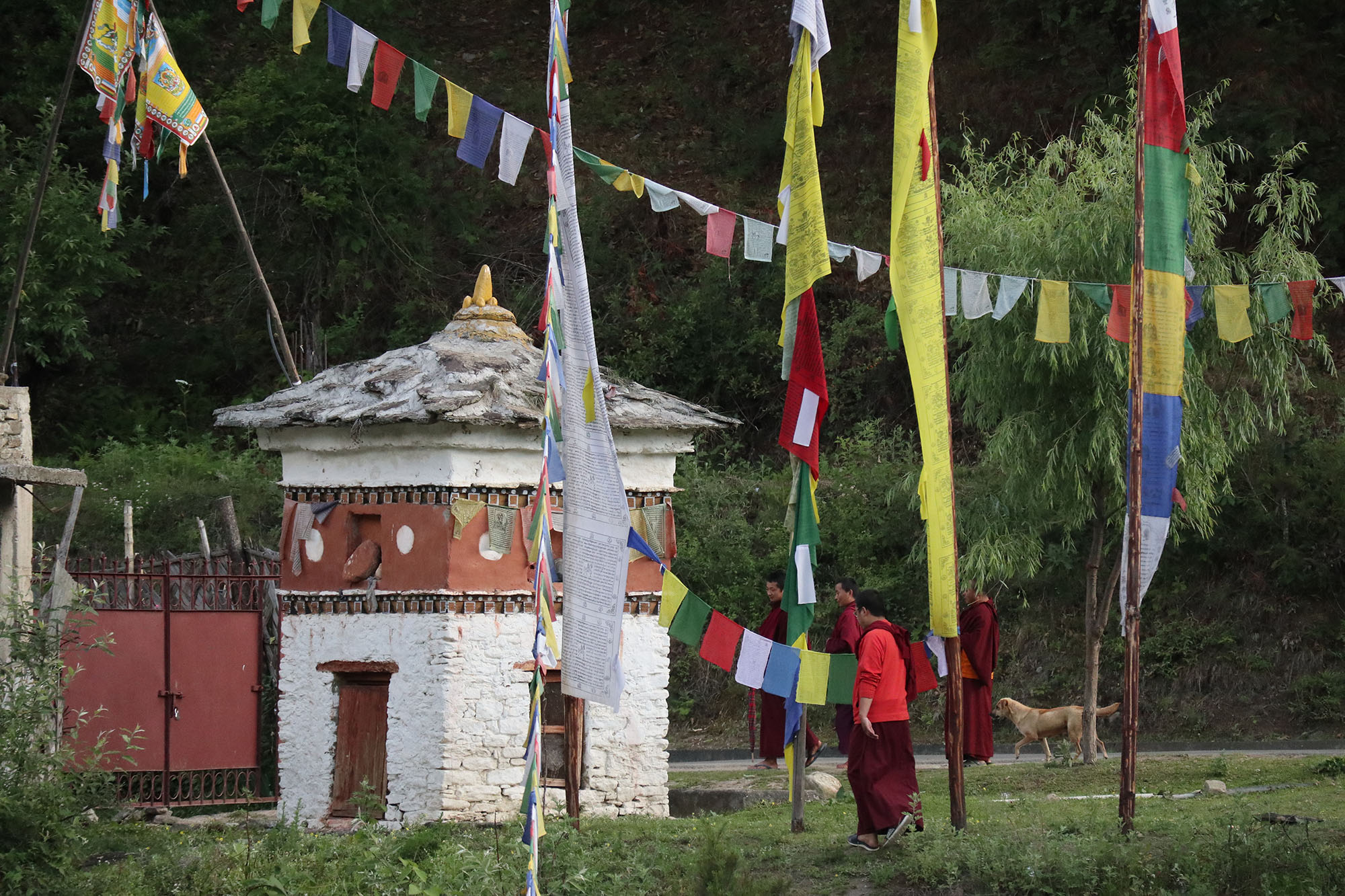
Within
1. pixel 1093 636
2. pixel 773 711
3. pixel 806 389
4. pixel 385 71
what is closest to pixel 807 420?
pixel 806 389

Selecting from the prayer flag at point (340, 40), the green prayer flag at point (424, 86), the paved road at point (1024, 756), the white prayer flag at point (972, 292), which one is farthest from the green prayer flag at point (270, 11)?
the paved road at point (1024, 756)

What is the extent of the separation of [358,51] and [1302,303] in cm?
810

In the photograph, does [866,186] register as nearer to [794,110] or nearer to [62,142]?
[62,142]

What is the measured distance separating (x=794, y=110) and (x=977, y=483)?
11.5 meters

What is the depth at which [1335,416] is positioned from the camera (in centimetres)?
2033

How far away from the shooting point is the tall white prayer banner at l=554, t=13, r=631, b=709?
6777 mm

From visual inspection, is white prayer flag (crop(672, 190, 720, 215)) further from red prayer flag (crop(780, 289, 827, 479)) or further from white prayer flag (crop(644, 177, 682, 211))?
red prayer flag (crop(780, 289, 827, 479))

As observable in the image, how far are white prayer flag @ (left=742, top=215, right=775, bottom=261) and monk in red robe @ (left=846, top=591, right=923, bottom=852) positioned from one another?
9.58ft

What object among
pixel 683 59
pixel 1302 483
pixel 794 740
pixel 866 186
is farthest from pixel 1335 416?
pixel 683 59

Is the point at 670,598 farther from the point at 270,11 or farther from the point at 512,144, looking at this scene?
the point at 270,11

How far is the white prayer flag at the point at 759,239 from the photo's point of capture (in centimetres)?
1077

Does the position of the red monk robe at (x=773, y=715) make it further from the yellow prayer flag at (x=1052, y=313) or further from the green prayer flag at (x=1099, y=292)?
the green prayer flag at (x=1099, y=292)

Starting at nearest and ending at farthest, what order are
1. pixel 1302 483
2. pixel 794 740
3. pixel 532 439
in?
pixel 794 740
pixel 532 439
pixel 1302 483

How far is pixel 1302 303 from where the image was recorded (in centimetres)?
1216
